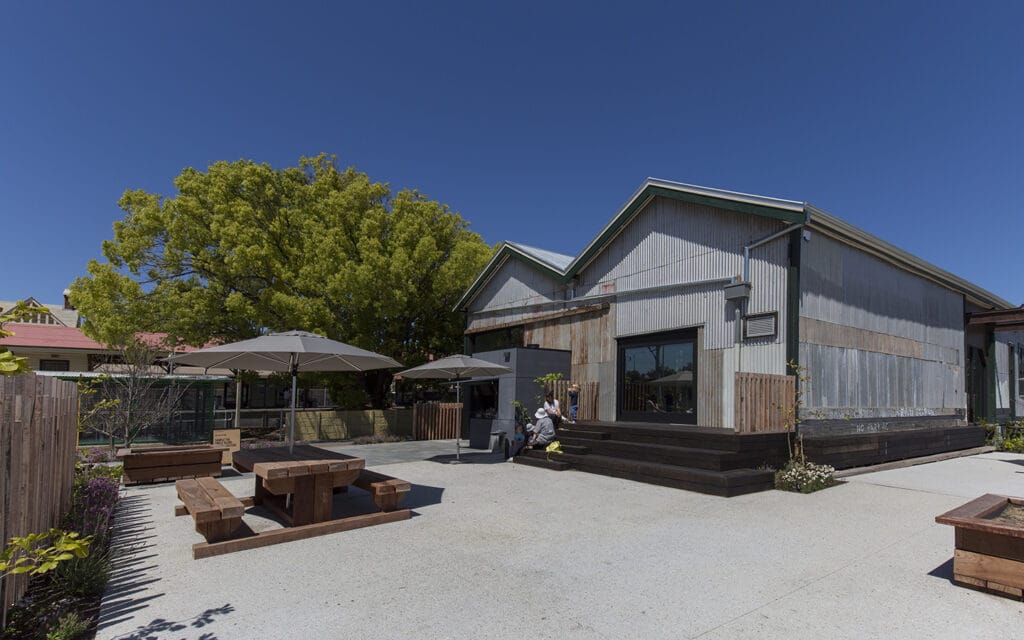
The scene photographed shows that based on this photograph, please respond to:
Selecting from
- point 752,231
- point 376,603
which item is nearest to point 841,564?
point 376,603

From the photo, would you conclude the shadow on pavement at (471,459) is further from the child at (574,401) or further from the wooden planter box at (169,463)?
the wooden planter box at (169,463)

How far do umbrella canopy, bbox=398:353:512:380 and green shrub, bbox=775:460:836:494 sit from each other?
6.35 meters

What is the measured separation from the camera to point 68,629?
3.69 m

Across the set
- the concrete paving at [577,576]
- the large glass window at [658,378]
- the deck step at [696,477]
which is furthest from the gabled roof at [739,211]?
the concrete paving at [577,576]

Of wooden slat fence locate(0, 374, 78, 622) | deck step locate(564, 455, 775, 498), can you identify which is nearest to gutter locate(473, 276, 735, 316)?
deck step locate(564, 455, 775, 498)

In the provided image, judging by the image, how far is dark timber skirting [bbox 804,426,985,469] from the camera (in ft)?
34.6

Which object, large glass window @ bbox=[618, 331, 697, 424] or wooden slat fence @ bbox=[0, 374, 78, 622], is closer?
wooden slat fence @ bbox=[0, 374, 78, 622]

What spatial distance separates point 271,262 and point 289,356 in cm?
1189

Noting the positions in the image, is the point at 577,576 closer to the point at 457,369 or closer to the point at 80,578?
the point at 80,578

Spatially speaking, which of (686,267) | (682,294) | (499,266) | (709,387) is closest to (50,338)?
(499,266)

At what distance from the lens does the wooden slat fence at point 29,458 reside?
371 centimetres

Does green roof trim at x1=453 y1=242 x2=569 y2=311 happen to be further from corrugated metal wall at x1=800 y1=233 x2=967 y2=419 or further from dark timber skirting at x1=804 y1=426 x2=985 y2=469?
dark timber skirting at x1=804 y1=426 x2=985 y2=469

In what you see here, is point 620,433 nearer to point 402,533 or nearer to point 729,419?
point 729,419

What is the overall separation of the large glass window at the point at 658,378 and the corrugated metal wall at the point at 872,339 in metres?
2.55
